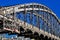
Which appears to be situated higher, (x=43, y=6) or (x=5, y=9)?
(x=43, y=6)

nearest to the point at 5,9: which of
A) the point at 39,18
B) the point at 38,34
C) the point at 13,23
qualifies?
the point at 13,23

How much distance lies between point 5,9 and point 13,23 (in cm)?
187

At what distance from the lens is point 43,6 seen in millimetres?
47656

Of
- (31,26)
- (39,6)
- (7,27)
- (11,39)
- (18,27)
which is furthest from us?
(11,39)

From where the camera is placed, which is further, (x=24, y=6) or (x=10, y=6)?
(x=24, y=6)

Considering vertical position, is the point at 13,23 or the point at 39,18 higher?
the point at 39,18

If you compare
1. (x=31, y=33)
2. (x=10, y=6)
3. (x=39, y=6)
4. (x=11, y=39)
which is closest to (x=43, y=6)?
(x=39, y=6)

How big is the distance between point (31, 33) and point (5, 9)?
28.5 ft

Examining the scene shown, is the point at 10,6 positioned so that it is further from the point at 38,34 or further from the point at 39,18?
the point at 39,18

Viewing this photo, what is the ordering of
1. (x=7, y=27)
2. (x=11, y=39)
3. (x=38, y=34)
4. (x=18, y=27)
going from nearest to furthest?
(x=7, y=27) → (x=18, y=27) → (x=38, y=34) → (x=11, y=39)

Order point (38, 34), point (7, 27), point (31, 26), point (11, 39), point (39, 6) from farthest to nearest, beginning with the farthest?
1. point (11, 39)
2. point (39, 6)
3. point (38, 34)
4. point (31, 26)
5. point (7, 27)

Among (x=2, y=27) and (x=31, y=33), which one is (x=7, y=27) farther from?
(x=31, y=33)

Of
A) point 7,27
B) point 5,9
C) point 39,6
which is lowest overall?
point 7,27

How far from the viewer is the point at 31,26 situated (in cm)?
3822
